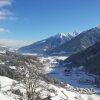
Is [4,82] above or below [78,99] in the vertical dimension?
above

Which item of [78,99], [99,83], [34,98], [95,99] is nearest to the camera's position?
[34,98]

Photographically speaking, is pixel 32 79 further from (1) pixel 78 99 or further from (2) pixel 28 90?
(1) pixel 78 99

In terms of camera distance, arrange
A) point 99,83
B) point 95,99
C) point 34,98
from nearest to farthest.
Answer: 1. point 34,98
2. point 95,99
3. point 99,83

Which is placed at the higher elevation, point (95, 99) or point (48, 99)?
point (48, 99)

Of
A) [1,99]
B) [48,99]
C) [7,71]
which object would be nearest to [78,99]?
[7,71]

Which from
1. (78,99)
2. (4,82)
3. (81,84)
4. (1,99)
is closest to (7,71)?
(4,82)

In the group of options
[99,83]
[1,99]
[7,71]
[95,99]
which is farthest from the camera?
[99,83]

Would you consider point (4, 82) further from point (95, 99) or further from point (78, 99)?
point (95, 99)

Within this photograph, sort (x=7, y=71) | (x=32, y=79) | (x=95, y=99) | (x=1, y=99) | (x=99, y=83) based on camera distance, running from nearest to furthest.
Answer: (x=32, y=79) → (x=1, y=99) → (x=95, y=99) → (x=7, y=71) → (x=99, y=83)

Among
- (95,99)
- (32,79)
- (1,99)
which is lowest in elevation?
(95,99)

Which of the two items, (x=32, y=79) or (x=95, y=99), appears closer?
(x=32, y=79)
